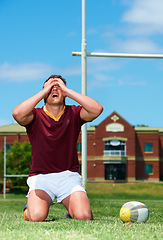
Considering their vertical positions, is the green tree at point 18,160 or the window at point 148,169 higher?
the green tree at point 18,160

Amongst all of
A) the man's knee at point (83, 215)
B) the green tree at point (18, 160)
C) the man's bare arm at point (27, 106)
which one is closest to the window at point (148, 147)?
the green tree at point (18, 160)

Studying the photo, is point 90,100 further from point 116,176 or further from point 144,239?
point 116,176

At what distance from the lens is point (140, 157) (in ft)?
165

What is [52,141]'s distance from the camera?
520cm

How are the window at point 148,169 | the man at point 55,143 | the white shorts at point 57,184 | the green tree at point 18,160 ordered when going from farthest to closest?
1. the window at point 148,169
2. the green tree at point 18,160
3. the white shorts at point 57,184
4. the man at point 55,143

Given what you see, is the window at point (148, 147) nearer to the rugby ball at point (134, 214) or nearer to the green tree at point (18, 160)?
the green tree at point (18, 160)

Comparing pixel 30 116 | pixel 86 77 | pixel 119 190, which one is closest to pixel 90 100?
pixel 30 116

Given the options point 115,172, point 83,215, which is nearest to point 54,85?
point 83,215

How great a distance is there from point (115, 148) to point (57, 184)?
44.5 meters

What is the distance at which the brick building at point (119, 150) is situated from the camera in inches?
1903

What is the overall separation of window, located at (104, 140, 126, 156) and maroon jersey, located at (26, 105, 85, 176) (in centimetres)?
4350

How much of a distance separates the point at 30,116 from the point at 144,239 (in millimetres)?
2399

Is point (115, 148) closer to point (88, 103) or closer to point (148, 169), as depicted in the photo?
point (148, 169)

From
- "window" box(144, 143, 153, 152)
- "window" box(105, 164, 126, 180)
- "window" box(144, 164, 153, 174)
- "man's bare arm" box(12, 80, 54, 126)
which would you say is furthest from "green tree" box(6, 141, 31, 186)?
"man's bare arm" box(12, 80, 54, 126)
